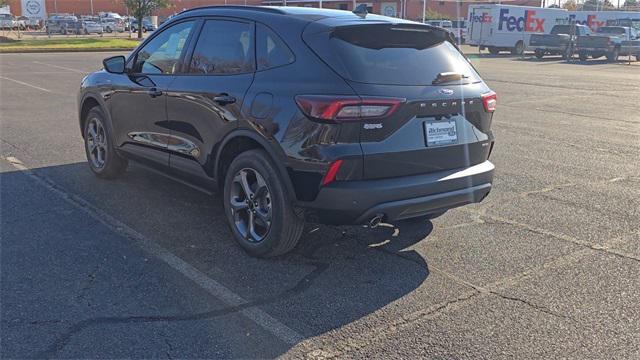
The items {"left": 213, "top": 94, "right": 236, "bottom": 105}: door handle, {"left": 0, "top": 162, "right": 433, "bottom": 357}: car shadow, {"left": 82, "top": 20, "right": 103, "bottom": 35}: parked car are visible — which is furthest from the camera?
{"left": 82, "top": 20, "right": 103, "bottom": 35}: parked car

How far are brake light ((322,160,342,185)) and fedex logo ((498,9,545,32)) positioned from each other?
3796 cm

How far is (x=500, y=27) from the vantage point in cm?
3900

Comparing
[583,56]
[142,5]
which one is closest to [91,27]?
[142,5]

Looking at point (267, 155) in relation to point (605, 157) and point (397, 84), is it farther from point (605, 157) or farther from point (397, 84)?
point (605, 157)

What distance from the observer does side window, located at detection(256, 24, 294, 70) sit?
434cm

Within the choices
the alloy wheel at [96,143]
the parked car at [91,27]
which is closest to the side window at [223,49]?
the alloy wheel at [96,143]

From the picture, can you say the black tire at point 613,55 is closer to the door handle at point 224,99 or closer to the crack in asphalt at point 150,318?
the door handle at point 224,99

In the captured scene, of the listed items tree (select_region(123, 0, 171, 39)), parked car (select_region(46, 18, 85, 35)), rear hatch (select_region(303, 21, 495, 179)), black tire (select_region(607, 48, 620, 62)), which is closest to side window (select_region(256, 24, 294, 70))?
rear hatch (select_region(303, 21, 495, 179))

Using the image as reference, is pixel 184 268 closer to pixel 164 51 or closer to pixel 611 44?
pixel 164 51

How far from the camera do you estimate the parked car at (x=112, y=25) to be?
58.1m

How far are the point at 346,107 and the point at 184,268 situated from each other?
164cm

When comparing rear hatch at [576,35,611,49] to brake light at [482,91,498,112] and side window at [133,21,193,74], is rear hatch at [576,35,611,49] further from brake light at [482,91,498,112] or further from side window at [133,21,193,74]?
side window at [133,21,193,74]

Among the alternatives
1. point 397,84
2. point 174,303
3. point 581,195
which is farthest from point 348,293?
point 581,195

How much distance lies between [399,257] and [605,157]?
4926 mm
